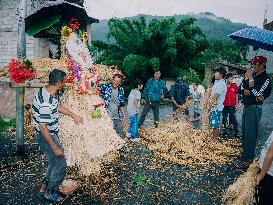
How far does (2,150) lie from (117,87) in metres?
3.36

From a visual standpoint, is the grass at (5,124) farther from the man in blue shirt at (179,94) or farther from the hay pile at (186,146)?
the man in blue shirt at (179,94)

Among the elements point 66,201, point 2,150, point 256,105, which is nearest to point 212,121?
point 256,105

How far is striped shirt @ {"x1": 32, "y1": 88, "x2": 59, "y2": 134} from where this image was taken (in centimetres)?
483

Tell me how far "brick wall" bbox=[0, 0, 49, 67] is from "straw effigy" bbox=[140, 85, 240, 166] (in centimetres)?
536

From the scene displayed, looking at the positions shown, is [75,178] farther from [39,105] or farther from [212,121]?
[212,121]

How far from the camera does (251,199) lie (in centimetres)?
420

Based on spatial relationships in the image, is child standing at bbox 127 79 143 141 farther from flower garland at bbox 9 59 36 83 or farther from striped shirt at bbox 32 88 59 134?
striped shirt at bbox 32 88 59 134

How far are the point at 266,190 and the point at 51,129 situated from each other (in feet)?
10.7

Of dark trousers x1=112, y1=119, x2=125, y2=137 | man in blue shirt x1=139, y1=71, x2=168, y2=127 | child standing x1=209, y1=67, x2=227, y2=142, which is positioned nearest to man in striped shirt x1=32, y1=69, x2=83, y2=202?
dark trousers x1=112, y1=119, x2=125, y2=137

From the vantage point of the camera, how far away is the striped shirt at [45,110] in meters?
4.83

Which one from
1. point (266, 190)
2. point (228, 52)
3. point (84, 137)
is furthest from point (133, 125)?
point (228, 52)

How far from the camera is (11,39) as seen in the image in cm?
1234

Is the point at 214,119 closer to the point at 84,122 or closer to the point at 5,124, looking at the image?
the point at 84,122

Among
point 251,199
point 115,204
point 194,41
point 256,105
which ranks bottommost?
point 115,204
